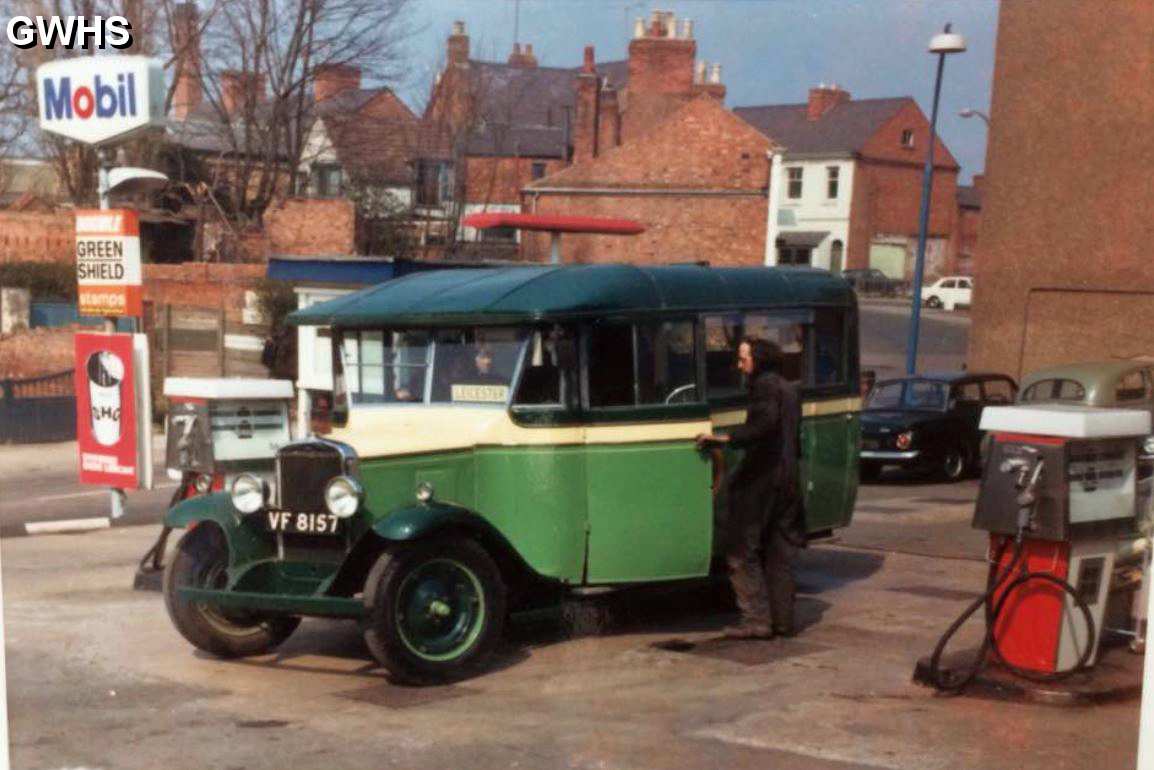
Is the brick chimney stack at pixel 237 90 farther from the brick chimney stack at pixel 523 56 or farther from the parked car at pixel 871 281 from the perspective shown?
the parked car at pixel 871 281

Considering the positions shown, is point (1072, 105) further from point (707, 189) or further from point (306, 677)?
point (306, 677)

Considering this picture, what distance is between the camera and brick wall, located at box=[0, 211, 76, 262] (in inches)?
283

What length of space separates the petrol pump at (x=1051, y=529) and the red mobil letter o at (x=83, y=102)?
4.14 m

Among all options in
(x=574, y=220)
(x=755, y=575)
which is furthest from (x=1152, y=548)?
(x=574, y=220)

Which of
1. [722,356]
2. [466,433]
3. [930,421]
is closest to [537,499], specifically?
[466,433]

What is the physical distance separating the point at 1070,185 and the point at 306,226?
13.1 feet

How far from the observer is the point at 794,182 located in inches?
264

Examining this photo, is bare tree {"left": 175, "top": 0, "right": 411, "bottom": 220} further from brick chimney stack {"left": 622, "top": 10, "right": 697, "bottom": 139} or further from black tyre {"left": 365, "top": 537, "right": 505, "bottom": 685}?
black tyre {"left": 365, "top": 537, "right": 505, "bottom": 685}

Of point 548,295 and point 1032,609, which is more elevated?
point 548,295

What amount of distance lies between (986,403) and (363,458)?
9.19 ft

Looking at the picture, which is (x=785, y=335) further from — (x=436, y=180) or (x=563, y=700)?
(x=563, y=700)

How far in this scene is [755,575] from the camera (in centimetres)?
722

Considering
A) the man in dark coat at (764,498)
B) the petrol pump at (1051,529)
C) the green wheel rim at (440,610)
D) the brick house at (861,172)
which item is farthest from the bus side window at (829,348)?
the green wheel rim at (440,610)

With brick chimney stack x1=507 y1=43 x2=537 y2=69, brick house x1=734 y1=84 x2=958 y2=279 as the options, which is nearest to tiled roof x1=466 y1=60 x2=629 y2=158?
brick chimney stack x1=507 y1=43 x2=537 y2=69
